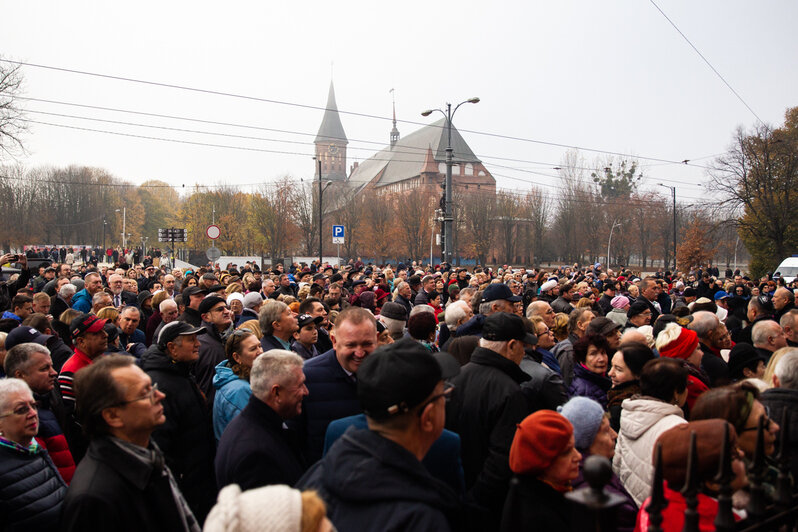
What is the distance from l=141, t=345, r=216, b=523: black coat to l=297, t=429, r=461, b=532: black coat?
2.47 meters

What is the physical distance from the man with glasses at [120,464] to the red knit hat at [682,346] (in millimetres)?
4087

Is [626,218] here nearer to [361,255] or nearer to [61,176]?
[361,255]

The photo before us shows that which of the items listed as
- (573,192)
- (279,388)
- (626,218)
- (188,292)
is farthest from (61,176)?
(279,388)

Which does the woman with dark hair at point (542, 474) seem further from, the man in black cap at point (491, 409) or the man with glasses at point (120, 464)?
the man with glasses at point (120, 464)

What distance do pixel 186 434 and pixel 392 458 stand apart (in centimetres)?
280

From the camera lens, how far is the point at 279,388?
11.5ft

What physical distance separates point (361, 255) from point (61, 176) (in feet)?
160

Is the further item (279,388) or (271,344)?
(271,344)

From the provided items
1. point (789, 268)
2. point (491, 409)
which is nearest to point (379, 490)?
point (491, 409)

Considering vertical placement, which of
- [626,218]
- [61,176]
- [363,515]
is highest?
[61,176]

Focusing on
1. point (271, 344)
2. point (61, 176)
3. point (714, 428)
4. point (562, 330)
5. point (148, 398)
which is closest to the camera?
point (714, 428)

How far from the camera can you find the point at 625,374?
4422mm


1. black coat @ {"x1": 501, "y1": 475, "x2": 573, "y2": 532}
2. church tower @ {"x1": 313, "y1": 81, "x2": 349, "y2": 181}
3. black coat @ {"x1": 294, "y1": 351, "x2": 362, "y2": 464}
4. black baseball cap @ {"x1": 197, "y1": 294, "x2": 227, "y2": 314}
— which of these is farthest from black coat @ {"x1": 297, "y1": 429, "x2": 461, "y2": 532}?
church tower @ {"x1": 313, "y1": 81, "x2": 349, "y2": 181}

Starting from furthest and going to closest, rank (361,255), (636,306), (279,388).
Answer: (361,255)
(636,306)
(279,388)
